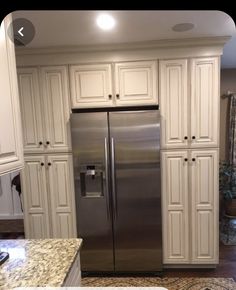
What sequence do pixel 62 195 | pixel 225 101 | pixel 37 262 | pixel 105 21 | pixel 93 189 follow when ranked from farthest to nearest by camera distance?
1. pixel 225 101
2. pixel 62 195
3. pixel 93 189
4. pixel 105 21
5. pixel 37 262

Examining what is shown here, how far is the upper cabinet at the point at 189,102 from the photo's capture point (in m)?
2.29

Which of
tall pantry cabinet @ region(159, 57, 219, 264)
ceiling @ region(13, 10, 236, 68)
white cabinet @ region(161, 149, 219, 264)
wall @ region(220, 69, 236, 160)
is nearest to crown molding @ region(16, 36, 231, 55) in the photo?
ceiling @ region(13, 10, 236, 68)

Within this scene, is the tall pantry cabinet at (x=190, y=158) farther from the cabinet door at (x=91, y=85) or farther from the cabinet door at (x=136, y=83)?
the cabinet door at (x=91, y=85)

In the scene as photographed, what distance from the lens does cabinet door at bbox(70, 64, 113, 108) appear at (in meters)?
2.37

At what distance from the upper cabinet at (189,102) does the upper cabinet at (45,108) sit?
39.7 inches

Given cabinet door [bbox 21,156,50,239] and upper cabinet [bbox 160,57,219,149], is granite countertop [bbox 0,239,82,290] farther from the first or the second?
upper cabinet [bbox 160,57,219,149]

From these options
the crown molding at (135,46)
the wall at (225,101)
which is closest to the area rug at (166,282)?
the wall at (225,101)

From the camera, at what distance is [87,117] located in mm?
2303

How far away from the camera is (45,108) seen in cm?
244

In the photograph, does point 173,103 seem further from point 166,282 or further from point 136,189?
point 166,282

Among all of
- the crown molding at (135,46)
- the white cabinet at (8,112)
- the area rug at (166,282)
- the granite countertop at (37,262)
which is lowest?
the area rug at (166,282)

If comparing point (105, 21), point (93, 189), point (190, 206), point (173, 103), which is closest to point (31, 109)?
point (93, 189)

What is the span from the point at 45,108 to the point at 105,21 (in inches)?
43.0
